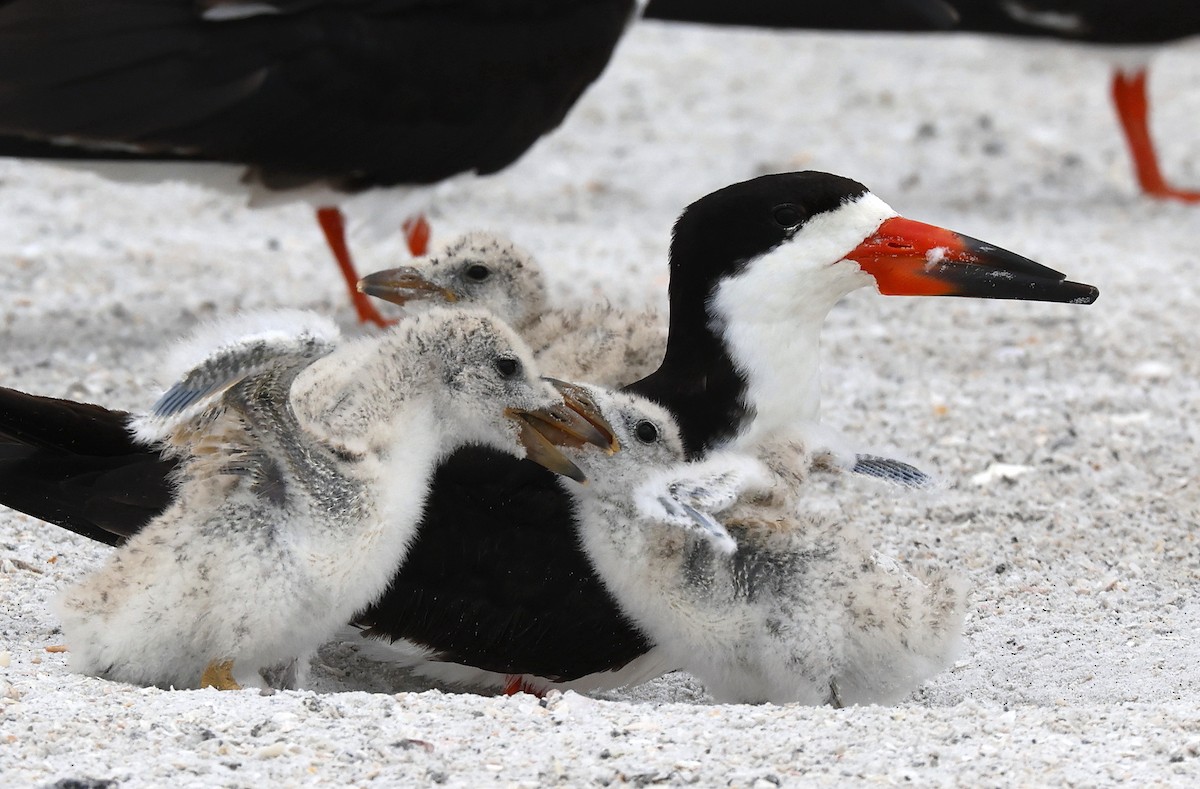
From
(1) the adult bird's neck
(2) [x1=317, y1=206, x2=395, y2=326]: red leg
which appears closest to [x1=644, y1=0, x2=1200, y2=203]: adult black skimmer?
(2) [x1=317, y1=206, x2=395, y2=326]: red leg

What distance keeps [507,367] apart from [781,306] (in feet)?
1.80

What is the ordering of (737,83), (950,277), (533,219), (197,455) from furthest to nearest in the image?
(737,83)
(533,219)
(950,277)
(197,455)

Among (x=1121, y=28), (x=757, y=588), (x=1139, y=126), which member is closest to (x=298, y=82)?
Answer: (x=757, y=588)

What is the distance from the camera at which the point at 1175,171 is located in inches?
311

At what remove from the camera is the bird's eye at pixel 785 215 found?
3.17 m

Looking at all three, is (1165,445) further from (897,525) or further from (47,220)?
(47,220)

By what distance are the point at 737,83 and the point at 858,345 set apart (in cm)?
408

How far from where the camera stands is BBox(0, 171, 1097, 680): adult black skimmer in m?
2.99

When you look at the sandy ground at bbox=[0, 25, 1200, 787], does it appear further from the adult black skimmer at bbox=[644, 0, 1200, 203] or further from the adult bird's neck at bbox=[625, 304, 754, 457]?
the adult bird's neck at bbox=[625, 304, 754, 457]

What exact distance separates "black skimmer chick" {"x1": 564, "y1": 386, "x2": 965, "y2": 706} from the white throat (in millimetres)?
284

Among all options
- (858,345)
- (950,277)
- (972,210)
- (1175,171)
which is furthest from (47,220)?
(1175,171)

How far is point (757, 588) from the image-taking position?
287cm

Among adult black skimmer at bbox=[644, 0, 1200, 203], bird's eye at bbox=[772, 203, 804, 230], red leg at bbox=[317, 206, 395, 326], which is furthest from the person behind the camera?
adult black skimmer at bbox=[644, 0, 1200, 203]

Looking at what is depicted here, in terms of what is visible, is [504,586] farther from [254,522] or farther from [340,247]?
[340,247]
